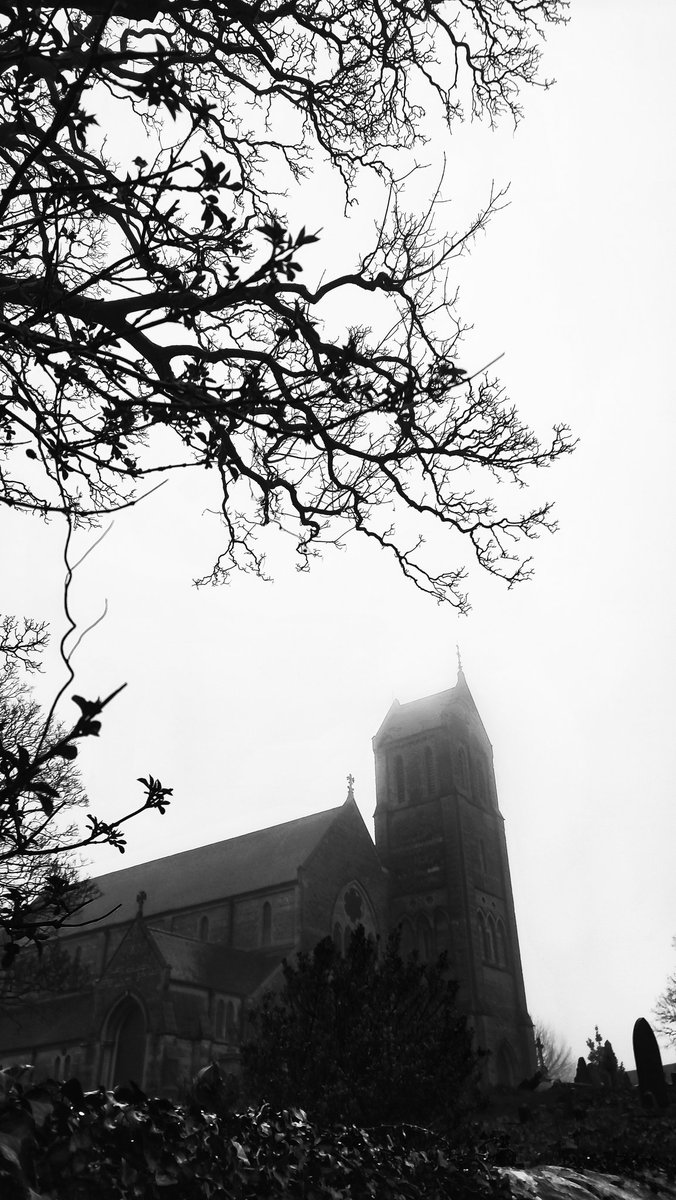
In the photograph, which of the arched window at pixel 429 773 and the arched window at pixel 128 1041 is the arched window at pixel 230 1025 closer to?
the arched window at pixel 128 1041

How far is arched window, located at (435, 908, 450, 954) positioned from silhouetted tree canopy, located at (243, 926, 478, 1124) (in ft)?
90.7

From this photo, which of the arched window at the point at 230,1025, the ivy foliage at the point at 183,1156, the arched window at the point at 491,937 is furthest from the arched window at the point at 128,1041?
the ivy foliage at the point at 183,1156

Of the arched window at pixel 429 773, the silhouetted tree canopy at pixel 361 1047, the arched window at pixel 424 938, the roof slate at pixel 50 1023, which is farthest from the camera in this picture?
the arched window at pixel 429 773

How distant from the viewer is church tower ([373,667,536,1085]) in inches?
1507

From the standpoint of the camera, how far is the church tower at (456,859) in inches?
1507

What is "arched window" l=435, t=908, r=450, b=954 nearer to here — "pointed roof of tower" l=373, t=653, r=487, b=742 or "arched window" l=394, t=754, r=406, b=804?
"arched window" l=394, t=754, r=406, b=804

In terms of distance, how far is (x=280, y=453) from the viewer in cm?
509

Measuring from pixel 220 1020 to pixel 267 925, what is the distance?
5.70 metres

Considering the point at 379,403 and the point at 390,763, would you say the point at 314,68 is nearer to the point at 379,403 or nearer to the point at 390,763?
the point at 379,403

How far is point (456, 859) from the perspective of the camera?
40.8m

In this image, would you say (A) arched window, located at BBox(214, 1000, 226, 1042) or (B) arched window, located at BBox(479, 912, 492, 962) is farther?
(B) arched window, located at BBox(479, 912, 492, 962)

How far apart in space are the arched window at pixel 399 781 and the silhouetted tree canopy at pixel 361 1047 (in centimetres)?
3169

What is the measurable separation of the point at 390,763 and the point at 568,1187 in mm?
40728

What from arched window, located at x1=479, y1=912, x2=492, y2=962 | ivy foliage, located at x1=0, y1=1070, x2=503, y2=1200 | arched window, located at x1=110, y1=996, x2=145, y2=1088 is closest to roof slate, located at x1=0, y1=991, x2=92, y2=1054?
arched window, located at x1=110, y1=996, x2=145, y2=1088
